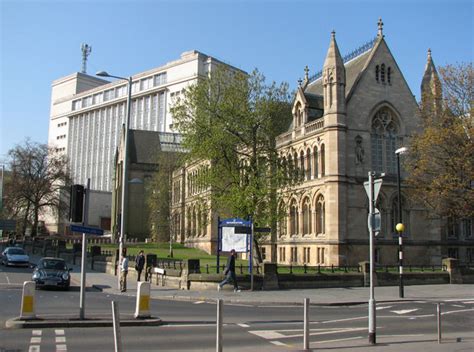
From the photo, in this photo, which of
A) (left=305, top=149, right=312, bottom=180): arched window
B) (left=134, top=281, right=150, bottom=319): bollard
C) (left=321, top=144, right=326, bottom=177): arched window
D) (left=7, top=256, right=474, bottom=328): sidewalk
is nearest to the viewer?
(left=134, top=281, right=150, bottom=319): bollard

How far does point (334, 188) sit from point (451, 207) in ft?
27.6

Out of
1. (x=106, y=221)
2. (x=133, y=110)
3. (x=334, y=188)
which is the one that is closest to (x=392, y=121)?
(x=334, y=188)

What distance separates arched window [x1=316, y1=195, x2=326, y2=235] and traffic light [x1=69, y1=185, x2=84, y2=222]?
28.4 m

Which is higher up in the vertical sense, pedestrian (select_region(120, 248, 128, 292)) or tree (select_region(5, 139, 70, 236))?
tree (select_region(5, 139, 70, 236))

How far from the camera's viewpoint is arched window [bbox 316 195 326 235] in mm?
40406

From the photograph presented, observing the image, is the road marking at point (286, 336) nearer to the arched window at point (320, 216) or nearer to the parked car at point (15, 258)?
the arched window at point (320, 216)

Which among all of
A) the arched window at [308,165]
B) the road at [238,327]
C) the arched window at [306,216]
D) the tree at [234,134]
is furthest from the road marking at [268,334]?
the arched window at [308,165]

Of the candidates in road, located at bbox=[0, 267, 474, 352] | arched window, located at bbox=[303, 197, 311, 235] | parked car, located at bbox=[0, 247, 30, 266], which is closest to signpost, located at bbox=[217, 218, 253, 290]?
road, located at bbox=[0, 267, 474, 352]

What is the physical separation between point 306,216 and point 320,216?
2.11m

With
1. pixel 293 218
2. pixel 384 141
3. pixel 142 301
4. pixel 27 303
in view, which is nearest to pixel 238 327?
pixel 142 301

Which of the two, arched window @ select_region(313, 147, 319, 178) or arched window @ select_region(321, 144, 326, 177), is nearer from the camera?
arched window @ select_region(321, 144, 326, 177)

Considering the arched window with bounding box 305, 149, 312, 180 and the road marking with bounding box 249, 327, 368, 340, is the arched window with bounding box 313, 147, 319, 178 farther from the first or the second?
the road marking with bounding box 249, 327, 368, 340

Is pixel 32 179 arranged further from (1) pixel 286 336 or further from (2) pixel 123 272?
(1) pixel 286 336

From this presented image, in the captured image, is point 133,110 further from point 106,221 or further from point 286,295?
point 286,295
